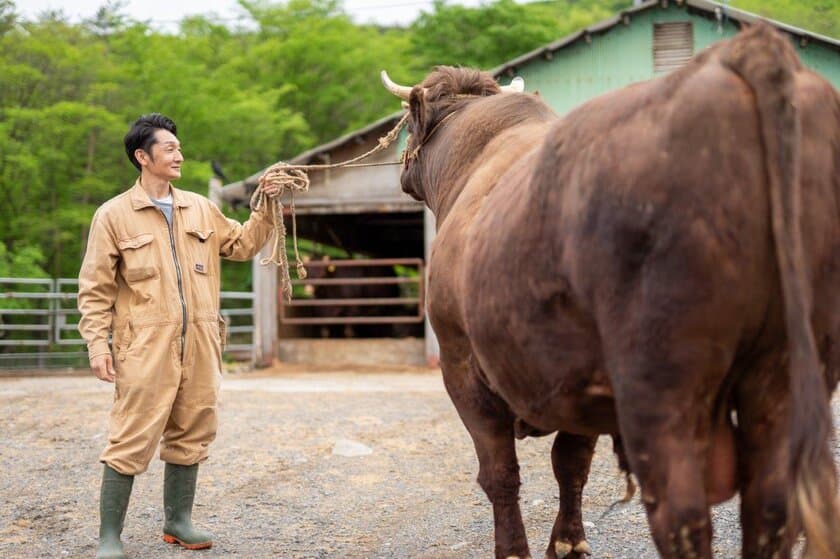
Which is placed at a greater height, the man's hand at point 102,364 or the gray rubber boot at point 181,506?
the man's hand at point 102,364

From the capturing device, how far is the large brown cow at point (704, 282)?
2221 mm

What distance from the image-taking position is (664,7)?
1677 centimetres

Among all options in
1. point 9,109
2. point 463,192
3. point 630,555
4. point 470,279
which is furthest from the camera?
point 9,109

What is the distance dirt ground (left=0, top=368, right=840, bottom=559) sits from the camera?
185 inches

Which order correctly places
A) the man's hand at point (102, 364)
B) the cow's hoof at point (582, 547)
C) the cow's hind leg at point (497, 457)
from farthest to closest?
the man's hand at point (102, 364)
the cow's hoof at point (582, 547)
the cow's hind leg at point (497, 457)

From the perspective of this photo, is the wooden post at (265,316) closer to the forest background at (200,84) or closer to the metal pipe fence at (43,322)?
the metal pipe fence at (43,322)

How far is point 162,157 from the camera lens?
15.2ft

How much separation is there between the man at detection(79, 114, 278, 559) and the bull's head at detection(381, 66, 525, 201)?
77 cm

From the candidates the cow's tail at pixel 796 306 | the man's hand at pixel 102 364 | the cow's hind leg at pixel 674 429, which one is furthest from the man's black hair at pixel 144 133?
the cow's tail at pixel 796 306

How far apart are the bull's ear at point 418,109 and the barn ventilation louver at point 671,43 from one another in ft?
42.7

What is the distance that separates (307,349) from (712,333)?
48.3ft

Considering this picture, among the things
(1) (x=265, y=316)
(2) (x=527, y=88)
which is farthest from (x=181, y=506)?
(2) (x=527, y=88)

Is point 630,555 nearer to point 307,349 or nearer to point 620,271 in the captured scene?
point 620,271

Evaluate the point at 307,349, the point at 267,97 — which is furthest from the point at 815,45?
the point at 267,97
